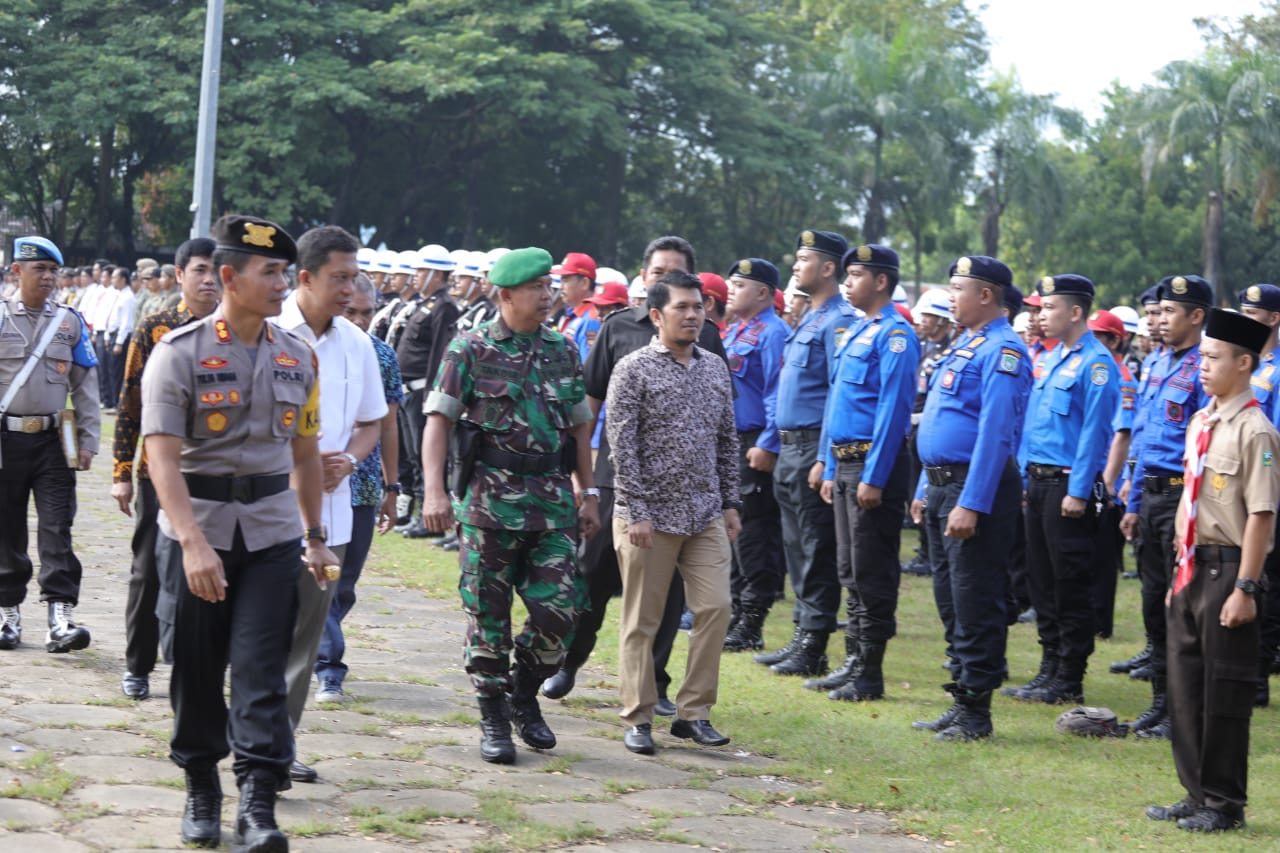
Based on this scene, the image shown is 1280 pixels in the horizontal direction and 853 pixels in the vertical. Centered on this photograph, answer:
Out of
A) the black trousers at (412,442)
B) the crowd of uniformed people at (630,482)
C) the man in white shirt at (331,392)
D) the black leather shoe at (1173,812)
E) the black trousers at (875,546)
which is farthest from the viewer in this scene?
the black trousers at (412,442)

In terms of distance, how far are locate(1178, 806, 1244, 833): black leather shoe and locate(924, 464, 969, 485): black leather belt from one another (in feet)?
6.68

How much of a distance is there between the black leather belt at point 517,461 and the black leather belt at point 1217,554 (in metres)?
2.61

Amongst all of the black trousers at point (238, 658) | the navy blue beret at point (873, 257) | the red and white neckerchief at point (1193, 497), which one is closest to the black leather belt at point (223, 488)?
the black trousers at point (238, 658)

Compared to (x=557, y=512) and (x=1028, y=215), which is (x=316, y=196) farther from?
(x=557, y=512)

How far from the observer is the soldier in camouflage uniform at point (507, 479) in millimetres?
6410

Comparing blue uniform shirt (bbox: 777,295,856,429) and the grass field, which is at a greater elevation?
blue uniform shirt (bbox: 777,295,856,429)

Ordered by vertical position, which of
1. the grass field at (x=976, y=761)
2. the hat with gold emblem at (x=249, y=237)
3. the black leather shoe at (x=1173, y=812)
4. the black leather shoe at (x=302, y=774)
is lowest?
the grass field at (x=976, y=761)

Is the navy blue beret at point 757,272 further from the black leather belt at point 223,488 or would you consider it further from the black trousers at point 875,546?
the black leather belt at point 223,488

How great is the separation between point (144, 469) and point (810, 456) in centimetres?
367

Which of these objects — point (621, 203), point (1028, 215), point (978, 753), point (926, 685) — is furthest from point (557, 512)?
point (1028, 215)

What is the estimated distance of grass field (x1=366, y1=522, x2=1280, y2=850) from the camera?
19.4 feet

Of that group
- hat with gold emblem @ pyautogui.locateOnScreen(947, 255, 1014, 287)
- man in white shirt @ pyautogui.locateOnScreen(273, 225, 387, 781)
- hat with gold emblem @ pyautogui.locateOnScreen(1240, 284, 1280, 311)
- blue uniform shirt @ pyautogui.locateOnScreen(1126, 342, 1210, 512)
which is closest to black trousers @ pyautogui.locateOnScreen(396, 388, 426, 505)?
hat with gold emblem @ pyautogui.locateOnScreen(947, 255, 1014, 287)

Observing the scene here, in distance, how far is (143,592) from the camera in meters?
7.03

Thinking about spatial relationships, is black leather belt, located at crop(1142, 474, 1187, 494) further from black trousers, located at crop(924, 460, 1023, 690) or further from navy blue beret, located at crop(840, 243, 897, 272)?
navy blue beret, located at crop(840, 243, 897, 272)
